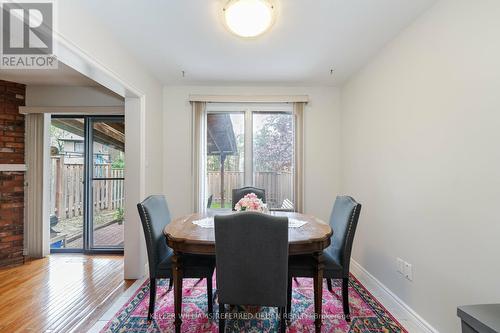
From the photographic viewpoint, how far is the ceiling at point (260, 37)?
67.8 inches

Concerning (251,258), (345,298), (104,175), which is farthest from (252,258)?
(104,175)

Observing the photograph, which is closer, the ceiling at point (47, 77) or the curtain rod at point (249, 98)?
the ceiling at point (47, 77)

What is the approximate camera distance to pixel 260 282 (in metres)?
1.47

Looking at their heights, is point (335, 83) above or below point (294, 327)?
above

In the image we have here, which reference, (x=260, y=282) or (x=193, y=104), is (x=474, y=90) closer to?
(x=260, y=282)

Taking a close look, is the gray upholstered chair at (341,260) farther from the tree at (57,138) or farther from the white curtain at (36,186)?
the tree at (57,138)

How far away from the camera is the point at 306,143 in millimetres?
3363

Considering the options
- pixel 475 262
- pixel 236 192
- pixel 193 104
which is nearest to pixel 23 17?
pixel 193 104

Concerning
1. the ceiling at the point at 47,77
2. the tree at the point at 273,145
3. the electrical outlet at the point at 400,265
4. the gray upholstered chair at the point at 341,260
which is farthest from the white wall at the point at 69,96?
the electrical outlet at the point at 400,265

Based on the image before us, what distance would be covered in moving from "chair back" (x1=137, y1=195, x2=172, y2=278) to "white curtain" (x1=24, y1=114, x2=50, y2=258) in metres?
2.36

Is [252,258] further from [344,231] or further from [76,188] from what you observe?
[76,188]

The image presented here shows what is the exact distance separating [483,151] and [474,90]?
1.23ft

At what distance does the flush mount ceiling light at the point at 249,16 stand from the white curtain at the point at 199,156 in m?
1.64

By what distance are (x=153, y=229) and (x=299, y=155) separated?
7.11 feet
